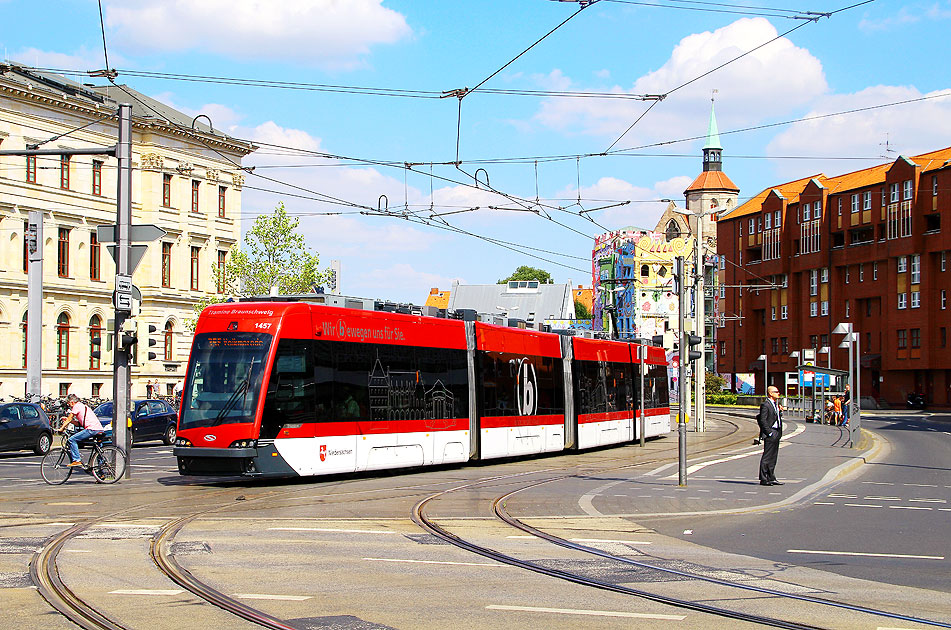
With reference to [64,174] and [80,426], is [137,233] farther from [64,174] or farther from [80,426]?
[64,174]

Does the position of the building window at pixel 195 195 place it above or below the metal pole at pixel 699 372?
above

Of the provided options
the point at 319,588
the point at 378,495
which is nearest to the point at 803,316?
the point at 378,495

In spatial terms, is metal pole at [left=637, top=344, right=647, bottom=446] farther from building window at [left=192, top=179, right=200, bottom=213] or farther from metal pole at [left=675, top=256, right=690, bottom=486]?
building window at [left=192, top=179, right=200, bottom=213]

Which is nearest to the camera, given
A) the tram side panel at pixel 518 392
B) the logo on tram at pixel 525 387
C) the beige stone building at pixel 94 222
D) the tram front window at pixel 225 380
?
the tram front window at pixel 225 380

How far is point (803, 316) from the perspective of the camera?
95.8m

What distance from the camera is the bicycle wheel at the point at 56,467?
20641mm

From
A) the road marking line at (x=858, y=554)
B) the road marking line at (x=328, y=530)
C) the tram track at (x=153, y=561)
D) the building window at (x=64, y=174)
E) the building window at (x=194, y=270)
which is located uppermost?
the building window at (x=64, y=174)

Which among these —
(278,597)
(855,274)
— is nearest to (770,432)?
(278,597)

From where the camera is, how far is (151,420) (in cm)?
3575

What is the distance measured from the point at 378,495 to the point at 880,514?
7.48 meters

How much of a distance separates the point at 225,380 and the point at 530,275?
134m

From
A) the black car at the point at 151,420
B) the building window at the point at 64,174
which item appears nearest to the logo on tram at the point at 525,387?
the black car at the point at 151,420

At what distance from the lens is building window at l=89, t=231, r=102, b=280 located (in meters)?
56.7

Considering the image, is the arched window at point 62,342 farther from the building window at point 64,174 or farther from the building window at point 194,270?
the building window at point 194,270
